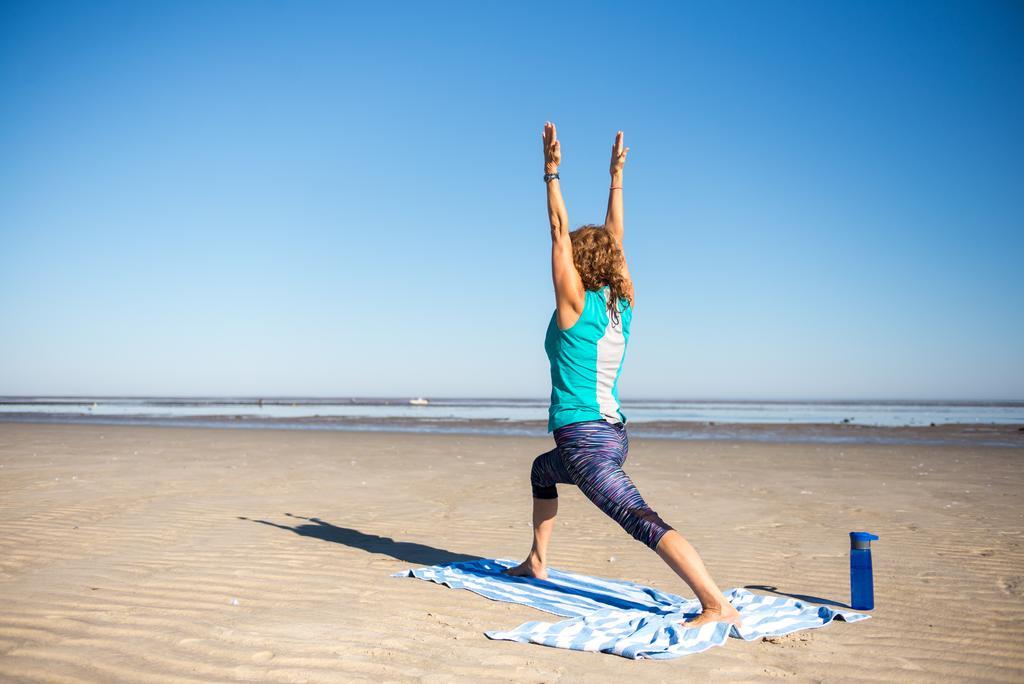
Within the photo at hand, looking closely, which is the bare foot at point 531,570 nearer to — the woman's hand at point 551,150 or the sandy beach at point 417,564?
the sandy beach at point 417,564

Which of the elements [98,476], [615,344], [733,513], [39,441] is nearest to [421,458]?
[98,476]

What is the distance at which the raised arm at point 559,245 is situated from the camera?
12.8 ft

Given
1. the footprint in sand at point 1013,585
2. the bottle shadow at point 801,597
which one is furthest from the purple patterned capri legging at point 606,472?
the footprint in sand at point 1013,585

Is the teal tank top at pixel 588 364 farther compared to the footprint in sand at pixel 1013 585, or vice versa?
the footprint in sand at pixel 1013 585

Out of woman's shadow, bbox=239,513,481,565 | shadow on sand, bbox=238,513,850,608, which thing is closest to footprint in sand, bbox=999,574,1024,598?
shadow on sand, bbox=238,513,850,608

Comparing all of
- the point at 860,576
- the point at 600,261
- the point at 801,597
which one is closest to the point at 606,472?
the point at 600,261

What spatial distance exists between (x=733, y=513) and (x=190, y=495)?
6384mm

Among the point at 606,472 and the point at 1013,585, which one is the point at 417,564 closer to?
the point at 606,472

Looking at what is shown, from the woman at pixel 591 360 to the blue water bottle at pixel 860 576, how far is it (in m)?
0.97

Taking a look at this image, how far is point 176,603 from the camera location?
4.34 meters

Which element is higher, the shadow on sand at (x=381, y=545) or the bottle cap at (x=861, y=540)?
the bottle cap at (x=861, y=540)

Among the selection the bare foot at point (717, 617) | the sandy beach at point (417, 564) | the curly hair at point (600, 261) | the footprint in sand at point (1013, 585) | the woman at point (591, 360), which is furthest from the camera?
the footprint in sand at point (1013, 585)

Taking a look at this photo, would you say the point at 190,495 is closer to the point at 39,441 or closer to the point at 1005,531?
the point at 1005,531

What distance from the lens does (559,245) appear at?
3922 millimetres
